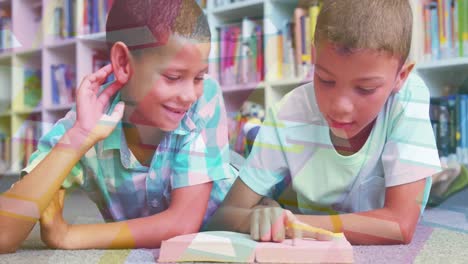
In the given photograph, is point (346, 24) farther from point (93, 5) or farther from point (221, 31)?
point (93, 5)

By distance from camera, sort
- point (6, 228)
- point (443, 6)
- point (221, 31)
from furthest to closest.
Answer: point (221, 31) < point (443, 6) < point (6, 228)

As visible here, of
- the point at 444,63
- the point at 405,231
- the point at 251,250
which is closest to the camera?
the point at 251,250

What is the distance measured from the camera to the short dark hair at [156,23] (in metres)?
0.60

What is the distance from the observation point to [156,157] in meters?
0.66

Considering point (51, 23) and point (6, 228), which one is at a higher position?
point (51, 23)

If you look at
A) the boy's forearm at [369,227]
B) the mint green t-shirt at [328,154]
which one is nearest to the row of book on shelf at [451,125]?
the mint green t-shirt at [328,154]

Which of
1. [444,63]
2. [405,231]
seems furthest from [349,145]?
[444,63]

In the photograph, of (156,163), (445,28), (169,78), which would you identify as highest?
(445,28)

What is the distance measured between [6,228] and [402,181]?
45 cm

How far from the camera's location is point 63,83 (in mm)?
1848

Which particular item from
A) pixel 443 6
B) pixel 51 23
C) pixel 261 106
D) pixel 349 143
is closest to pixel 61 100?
pixel 51 23

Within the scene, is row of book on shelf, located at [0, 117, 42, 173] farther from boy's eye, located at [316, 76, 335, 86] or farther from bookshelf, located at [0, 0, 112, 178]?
boy's eye, located at [316, 76, 335, 86]

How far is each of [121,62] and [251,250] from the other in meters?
0.26

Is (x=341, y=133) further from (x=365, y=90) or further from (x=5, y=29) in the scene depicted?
(x=5, y=29)
